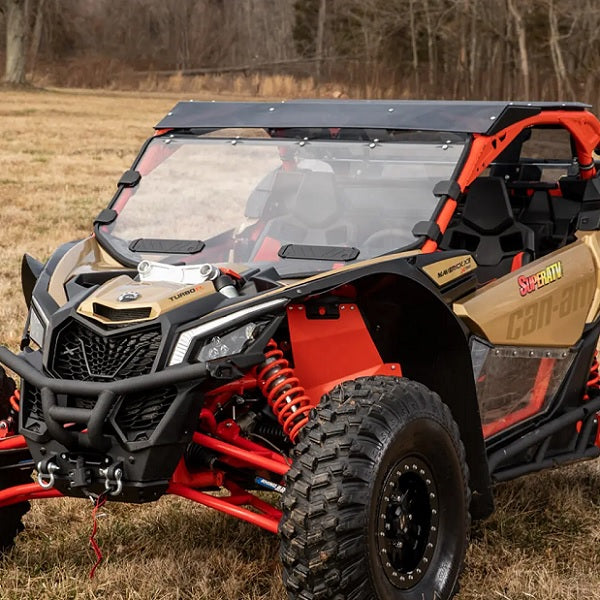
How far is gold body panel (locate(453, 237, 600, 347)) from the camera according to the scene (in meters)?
4.50

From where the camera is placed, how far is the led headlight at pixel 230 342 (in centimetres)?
358

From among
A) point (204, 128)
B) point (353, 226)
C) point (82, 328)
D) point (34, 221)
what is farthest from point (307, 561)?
point (34, 221)

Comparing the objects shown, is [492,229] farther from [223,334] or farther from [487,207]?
[223,334]

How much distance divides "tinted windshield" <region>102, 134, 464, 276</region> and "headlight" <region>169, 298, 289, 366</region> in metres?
0.51

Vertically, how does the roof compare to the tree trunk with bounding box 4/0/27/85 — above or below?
below

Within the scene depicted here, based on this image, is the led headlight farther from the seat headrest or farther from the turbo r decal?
the seat headrest

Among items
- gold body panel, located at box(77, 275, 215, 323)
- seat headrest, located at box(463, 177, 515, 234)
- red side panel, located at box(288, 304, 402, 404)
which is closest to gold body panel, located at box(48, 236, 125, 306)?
gold body panel, located at box(77, 275, 215, 323)

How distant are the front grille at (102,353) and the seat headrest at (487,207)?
2214 mm

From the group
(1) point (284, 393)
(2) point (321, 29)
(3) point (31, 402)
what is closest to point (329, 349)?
(1) point (284, 393)

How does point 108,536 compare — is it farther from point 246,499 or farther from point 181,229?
point 181,229

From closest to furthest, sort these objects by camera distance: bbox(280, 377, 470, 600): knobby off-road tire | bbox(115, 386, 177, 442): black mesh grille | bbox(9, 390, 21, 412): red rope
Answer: bbox(280, 377, 470, 600): knobby off-road tire → bbox(115, 386, 177, 442): black mesh grille → bbox(9, 390, 21, 412): red rope

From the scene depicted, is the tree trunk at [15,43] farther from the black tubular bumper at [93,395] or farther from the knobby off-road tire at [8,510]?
the black tubular bumper at [93,395]

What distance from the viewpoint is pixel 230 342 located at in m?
3.63

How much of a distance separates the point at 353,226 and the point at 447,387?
70 centimetres
